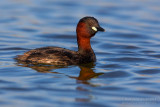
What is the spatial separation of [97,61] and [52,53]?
172 centimetres

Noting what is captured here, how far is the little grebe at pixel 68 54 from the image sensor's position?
11500 millimetres

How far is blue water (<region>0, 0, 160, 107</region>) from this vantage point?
898 centimetres

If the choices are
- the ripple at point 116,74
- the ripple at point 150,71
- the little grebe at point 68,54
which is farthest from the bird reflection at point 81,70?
the ripple at point 150,71

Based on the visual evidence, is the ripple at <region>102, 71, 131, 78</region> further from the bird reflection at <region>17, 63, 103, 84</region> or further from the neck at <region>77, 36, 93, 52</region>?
the neck at <region>77, 36, 93, 52</region>

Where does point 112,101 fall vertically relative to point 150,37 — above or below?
below

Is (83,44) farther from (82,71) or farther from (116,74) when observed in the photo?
(116,74)

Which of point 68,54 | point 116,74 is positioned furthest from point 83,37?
point 116,74

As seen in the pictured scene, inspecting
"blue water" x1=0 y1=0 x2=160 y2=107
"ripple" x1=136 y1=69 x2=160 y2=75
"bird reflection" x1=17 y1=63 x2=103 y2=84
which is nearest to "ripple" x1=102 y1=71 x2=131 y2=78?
"blue water" x1=0 y1=0 x2=160 y2=107

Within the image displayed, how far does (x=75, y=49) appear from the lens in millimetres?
14703

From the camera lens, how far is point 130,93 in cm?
934

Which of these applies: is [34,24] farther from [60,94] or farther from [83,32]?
[60,94]

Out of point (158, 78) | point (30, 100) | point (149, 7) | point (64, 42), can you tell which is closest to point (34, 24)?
point (64, 42)

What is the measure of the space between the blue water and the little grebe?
0.24 metres

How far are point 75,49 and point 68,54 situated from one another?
2.99m
